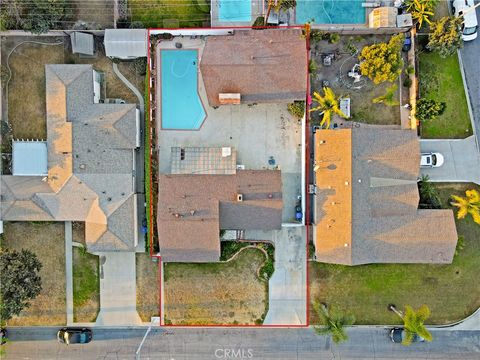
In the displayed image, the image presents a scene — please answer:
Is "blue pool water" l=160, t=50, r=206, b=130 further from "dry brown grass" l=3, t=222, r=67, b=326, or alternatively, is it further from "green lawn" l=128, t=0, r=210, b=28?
"dry brown grass" l=3, t=222, r=67, b=326

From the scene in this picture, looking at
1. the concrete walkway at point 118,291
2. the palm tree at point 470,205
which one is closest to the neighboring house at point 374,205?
the palm tree at point 470,205

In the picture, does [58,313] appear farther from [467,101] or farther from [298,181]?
[467,101]

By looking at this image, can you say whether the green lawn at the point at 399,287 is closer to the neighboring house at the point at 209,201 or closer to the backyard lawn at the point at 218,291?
the backyard lawn at the point at 218,291

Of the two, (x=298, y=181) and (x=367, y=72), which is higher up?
(x=367, y=72)

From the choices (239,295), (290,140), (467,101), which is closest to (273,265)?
(239,295)

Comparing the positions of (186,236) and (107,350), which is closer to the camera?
(186,236)

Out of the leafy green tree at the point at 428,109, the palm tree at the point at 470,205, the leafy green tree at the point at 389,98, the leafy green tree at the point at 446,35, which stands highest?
Answer: the leafy green tree at the point at 446,35
